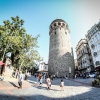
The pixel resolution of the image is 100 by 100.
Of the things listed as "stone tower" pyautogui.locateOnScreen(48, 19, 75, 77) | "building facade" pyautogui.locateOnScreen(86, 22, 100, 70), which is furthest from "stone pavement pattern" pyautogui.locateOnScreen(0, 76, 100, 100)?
"stone tower" pyautogui.locateOnScreen(48, 19, 75, 77)

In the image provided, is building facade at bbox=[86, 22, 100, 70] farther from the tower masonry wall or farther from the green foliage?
the green foliage

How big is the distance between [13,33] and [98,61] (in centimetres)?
2542

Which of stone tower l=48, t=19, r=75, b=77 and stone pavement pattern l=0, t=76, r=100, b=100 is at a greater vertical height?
stone tower l=48, t=19, r=75, b=77

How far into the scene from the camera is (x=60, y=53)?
119ft

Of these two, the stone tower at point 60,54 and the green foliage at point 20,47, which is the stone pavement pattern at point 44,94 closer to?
the green foliage at point 20,47

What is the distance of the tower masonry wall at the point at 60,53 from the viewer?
3512 centimetres

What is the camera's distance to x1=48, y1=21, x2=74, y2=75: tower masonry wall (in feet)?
115

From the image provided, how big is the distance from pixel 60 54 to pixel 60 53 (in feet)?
1.34

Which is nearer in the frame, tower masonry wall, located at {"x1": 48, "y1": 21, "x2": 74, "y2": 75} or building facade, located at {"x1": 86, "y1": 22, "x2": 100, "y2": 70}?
building facade, located at {"x1": 86, "y1": 22, "x2": 100, "y2": 70}

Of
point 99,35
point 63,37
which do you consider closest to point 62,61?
point 63,37

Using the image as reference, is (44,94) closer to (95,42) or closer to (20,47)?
(20,47)

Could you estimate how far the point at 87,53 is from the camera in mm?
38875

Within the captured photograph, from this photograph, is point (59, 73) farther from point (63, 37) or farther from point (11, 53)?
point (11, 53)

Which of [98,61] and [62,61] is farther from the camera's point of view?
[62,61]
